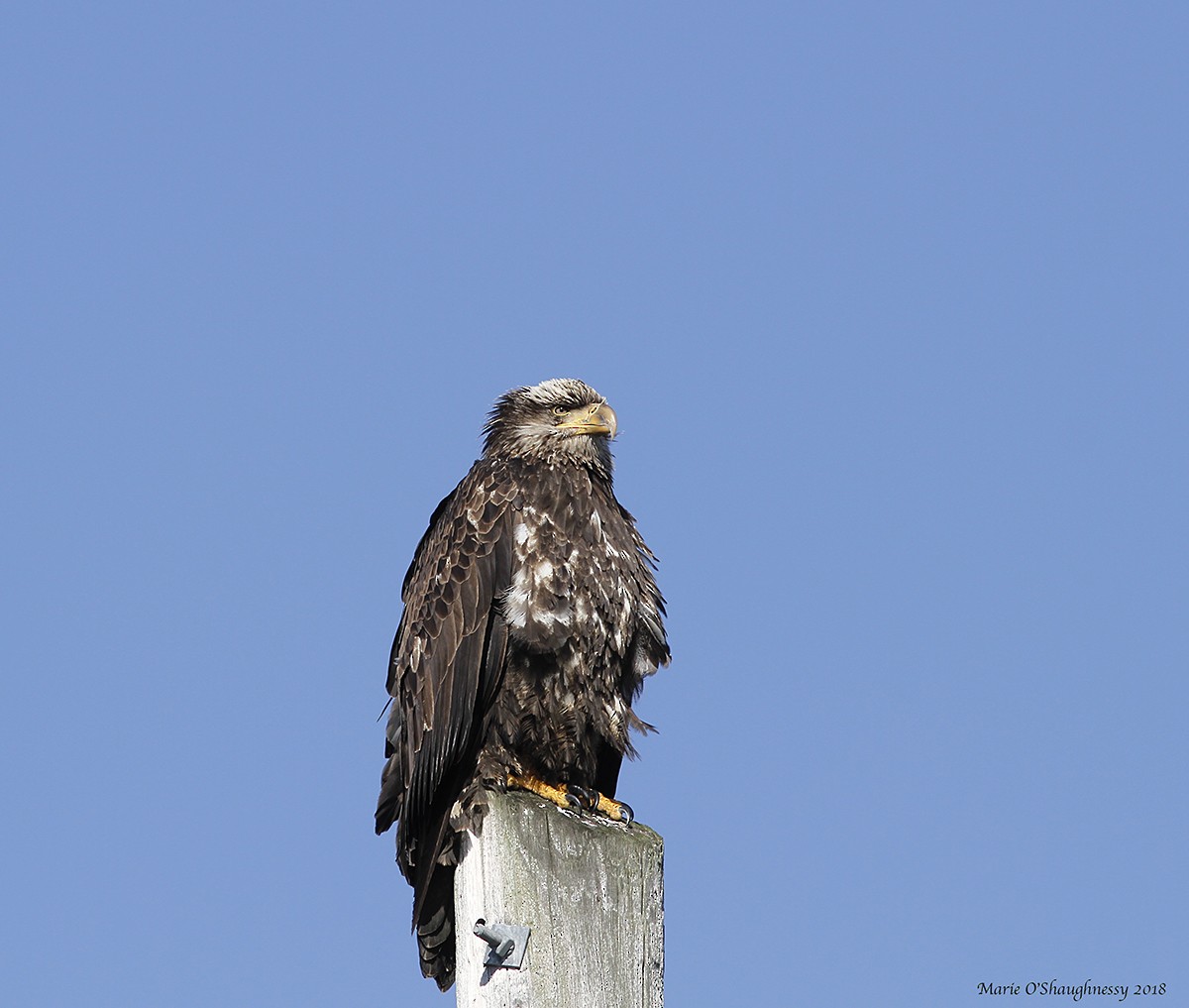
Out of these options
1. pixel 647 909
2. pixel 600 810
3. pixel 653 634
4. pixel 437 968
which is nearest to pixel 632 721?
pixel 653 634

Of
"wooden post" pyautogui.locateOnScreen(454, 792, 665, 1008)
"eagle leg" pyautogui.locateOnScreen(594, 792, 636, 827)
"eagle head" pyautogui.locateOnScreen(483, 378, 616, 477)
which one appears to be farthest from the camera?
"eagle head" pyautogui.locateOnScreen(483, 378, 616, 477)

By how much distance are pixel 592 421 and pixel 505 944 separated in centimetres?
366

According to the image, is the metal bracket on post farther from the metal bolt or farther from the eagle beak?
the eagle beak

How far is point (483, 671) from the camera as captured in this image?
646 centimetres

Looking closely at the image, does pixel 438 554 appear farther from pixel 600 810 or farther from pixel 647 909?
pixel 647 909

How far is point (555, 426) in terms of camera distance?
295 inches

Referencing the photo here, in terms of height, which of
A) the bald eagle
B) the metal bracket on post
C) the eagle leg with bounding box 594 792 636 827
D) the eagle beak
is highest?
the eagle beak

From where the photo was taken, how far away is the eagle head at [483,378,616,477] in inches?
291

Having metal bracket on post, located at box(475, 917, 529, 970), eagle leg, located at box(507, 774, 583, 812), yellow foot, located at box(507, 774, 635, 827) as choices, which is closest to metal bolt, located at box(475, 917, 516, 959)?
metal bracket on post, located at box(475, 917, 529, 970)

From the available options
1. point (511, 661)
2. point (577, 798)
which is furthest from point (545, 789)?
point (511, 661)

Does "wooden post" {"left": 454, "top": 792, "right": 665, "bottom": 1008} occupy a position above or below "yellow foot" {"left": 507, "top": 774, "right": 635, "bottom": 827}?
below

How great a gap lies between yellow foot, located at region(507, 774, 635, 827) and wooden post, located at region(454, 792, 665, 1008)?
1.19 metres

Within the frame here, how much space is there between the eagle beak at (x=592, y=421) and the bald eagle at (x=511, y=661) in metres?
0.41

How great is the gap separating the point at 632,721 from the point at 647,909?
93.2 inches
